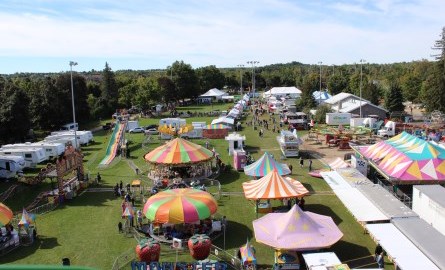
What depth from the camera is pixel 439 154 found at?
24109mm

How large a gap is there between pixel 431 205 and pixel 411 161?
5.69 meters

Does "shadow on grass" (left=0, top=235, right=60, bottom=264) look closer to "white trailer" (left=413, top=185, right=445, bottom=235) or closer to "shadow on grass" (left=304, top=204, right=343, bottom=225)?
"shadow on grass" (left=304, top=204, right=343, bottom=225)

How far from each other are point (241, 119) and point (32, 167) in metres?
34.3

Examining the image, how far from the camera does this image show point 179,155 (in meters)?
28.6

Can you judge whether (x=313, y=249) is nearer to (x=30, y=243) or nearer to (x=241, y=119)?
(x=30, y=243)

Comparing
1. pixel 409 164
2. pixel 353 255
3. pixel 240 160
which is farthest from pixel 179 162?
pixel 409 164

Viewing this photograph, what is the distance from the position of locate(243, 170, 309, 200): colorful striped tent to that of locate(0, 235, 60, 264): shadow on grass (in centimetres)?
999

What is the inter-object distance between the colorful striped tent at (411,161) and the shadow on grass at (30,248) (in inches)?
717

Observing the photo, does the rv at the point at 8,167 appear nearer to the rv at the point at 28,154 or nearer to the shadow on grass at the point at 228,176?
the rv at the point at 28,154

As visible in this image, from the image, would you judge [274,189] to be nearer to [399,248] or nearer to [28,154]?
[399,248]

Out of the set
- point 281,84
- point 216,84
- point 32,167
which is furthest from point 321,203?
point 281,84

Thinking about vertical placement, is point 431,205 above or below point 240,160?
above

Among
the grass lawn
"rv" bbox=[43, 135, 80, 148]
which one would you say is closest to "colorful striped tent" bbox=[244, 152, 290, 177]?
the grass lawn

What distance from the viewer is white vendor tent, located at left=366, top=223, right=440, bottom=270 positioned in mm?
14070
